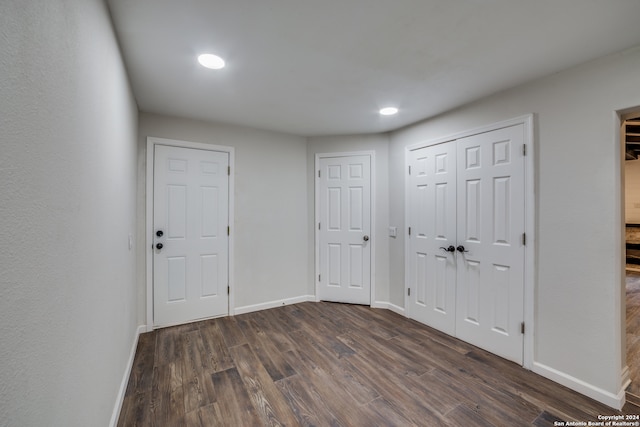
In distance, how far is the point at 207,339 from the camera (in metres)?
2.63

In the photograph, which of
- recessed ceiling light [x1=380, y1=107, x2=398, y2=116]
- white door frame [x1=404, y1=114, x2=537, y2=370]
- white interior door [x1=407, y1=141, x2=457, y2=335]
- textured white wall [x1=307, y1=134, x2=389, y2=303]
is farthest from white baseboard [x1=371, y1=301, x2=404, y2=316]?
recessed ceiling light [x1=380, y1=107, x2=398, y2=116]

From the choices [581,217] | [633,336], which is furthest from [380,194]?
[633,336]

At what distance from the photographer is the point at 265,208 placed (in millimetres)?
3508

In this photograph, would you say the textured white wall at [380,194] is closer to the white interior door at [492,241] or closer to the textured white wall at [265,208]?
the textured white wall at [265,208]

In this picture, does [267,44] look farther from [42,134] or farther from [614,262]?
[614,262]

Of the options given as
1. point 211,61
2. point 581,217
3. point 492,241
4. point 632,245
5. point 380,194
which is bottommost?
point 632,245

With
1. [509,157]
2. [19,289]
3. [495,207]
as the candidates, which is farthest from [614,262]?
[19,289]

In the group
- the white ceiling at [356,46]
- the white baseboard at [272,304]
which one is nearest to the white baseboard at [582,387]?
the white ceiling at [356,46]

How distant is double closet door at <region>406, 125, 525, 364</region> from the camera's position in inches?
88.0

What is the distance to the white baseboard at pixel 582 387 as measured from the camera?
172 cm

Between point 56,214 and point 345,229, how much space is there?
3086 millimetres

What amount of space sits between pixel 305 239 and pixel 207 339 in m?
1.73

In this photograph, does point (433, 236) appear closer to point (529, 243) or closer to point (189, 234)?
point (529, 243)

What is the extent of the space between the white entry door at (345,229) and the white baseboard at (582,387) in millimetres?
1861
